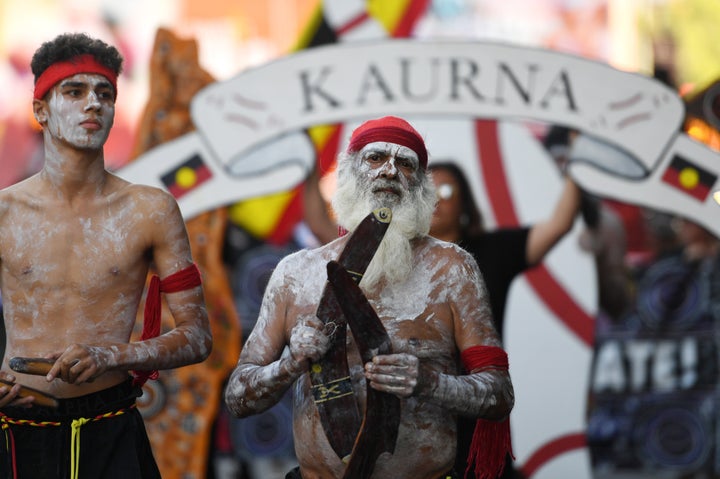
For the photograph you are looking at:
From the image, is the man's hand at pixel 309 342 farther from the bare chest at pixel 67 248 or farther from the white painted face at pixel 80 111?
the white painted face at pixel 80 111

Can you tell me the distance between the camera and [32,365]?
3.12 m

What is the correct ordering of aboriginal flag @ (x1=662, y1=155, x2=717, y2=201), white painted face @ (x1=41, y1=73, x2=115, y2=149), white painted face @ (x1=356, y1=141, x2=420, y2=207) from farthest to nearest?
aboriginal flag @ (x1=662, y1=155, x2=717, y2=201)
white painted face @ (x1=41, y1=73, x2=115, y2=149)
white painted face @ (x1=356, y1=141, x2=420, y2=207)

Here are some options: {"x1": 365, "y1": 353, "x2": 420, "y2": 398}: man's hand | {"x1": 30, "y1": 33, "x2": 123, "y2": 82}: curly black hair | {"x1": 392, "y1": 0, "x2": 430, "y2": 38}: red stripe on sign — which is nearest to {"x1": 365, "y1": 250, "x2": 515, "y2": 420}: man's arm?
{"x1": 365, "y1": 353, "x2": 420, "y2": 398}: man's hand

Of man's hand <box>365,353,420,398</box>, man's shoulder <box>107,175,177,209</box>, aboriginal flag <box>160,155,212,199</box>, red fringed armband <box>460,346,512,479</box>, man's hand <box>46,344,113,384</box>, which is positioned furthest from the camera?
aboriginal flag <box>160,155,212,199</box>

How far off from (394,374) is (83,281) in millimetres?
1050

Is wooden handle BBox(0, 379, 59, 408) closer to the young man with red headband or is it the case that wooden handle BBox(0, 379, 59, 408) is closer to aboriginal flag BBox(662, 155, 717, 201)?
the young man with red headband

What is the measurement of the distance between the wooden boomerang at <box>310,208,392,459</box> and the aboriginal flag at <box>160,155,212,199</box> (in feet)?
9.76

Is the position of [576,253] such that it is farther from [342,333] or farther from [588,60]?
[342,333]

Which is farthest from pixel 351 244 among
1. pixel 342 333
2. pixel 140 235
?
pixel 140 235

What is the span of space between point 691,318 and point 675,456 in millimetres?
721

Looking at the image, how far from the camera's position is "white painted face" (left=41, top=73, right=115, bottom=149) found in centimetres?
348

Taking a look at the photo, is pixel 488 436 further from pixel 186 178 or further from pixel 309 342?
pixel 186 178

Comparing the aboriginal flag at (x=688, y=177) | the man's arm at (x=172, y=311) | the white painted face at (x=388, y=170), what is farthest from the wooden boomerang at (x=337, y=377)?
the aboriginal flag at (x=688, y=177)

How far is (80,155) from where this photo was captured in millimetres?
3529
